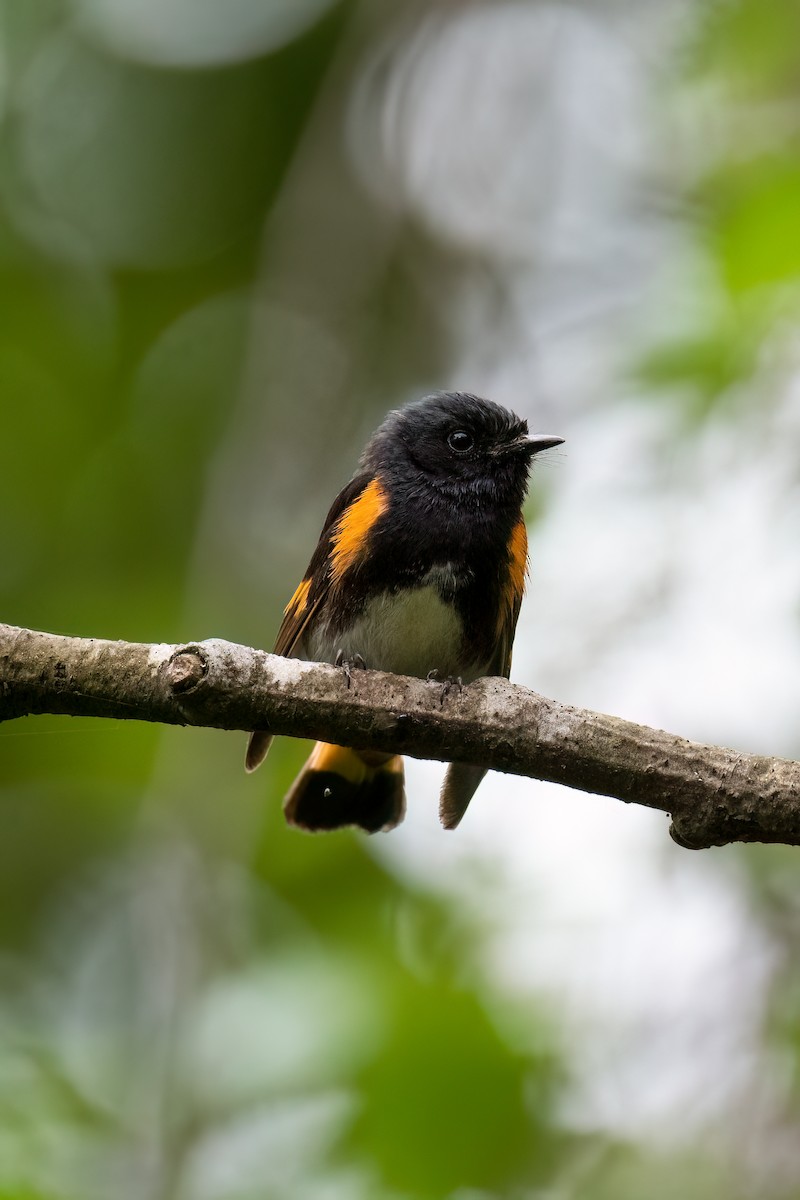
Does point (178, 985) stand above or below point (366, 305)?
below

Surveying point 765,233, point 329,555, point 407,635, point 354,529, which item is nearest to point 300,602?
point 329,555

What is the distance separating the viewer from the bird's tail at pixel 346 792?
160 inches

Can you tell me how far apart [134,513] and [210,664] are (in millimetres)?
2923

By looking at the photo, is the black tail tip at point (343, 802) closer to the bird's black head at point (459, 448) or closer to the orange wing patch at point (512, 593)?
the orange wing patch at point (512, 593)

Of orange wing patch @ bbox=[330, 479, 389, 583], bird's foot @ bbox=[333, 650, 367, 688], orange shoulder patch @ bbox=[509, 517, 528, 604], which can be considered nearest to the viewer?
bird's foot @ bbox=[333, 650, 367, 688]

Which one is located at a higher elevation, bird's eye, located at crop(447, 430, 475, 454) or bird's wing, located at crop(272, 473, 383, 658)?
bird's eye, located at crop(447, 430, 475, 454)

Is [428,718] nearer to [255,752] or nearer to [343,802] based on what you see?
[255,752]

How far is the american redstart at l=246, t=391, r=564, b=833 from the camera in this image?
3740 mm

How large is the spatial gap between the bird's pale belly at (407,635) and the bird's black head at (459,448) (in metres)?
0.41

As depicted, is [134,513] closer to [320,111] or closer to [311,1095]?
Answer: [320,111]

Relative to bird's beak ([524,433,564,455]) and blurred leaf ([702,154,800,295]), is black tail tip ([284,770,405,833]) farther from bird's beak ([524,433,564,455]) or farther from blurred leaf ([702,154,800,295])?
blurred leaf ([702,154,800,295])

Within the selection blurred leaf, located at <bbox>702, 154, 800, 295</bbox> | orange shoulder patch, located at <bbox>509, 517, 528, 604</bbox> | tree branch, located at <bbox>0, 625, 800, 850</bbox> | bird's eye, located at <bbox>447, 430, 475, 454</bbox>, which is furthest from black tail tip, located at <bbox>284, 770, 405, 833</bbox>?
blurred leaf, located at <bbox>702, 154, 800, 295</bbox>

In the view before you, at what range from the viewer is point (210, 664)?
9.00ft

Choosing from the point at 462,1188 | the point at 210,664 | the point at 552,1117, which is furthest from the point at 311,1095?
the point at 210,664
